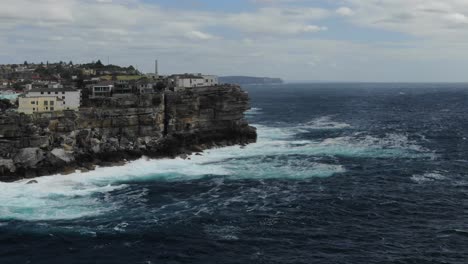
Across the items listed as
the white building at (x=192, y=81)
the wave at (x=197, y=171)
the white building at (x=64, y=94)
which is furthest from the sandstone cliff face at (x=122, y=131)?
the white building at (x=192, y=81)

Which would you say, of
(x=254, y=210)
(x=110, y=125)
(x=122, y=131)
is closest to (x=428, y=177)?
(x=254, y=210)

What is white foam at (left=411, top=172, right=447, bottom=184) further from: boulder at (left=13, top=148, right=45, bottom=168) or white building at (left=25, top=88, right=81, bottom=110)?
white building at (left=25, top=88, right=81, bottom=110)

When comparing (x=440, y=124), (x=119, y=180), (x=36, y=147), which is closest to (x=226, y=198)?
(x=119, y=180)

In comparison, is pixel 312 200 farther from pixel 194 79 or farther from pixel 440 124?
pixel 440 124

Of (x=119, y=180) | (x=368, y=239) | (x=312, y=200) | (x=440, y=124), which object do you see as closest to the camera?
(x=368, y=239)

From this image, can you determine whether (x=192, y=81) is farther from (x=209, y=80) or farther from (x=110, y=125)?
(x=110, y=125)

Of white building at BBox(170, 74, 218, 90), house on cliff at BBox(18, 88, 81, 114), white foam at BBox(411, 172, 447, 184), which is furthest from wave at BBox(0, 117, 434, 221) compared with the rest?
white building at BBox(170, 74, 218, 90)

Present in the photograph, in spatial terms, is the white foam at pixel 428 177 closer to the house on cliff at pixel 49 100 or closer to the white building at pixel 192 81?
the house on cliff at pixel 49 100
